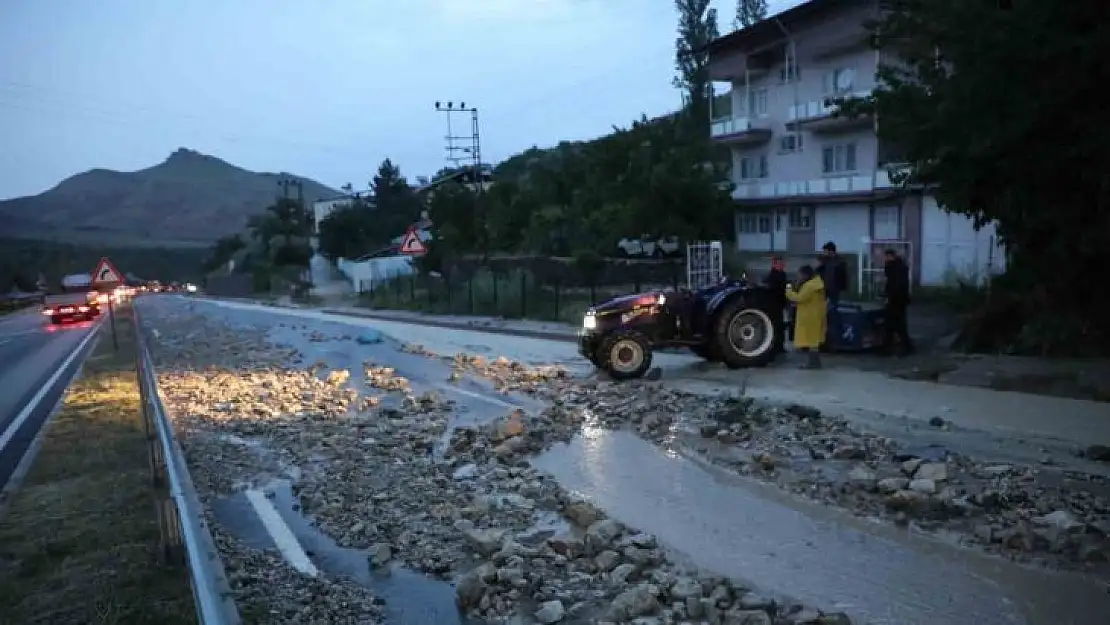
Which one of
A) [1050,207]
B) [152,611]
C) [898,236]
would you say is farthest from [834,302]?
[898,236]

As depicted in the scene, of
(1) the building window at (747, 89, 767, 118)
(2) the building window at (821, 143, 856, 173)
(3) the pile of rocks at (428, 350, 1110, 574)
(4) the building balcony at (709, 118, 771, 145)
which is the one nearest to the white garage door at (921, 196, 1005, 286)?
(2) the building window at (821, 143, 856, 173)

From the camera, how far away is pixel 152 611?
18.4 ft

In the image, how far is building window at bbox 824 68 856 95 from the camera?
37.1 m

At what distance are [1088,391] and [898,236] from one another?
2381 centimetres

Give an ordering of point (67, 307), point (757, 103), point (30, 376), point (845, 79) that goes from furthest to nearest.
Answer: point (757, 103) → point (67, 307) → point (845, 79) → point (30, 376)

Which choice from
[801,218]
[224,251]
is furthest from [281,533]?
[224,251]

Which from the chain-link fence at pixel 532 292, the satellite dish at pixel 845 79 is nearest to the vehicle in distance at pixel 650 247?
the chain-link fence at pixel 532 292

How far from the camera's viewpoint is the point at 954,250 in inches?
1005

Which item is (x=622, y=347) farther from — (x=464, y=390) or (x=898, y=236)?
A: (x=898, y=236)

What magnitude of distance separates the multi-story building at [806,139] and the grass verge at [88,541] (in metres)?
24.7

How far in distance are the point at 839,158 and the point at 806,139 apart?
7.57ft

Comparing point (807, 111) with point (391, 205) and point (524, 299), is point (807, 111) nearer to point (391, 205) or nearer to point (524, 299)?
point (524, 299)

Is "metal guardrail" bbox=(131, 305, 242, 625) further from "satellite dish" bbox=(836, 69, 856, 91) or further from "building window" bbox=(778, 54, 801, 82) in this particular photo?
"building window" bbox=(778, 54, 801, 82)

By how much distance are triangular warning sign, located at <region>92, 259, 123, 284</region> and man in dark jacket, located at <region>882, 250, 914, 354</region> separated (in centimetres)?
1857
